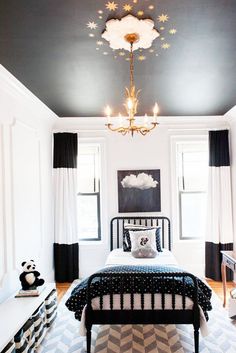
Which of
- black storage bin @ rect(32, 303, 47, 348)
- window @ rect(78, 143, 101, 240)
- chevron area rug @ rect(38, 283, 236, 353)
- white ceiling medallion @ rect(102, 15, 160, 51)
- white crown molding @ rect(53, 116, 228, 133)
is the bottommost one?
chevron area rug @ rect(38, 283, 236, 353)

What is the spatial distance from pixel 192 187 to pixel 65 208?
88.8 inches

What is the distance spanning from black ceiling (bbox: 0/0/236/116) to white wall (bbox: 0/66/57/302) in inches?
10.3

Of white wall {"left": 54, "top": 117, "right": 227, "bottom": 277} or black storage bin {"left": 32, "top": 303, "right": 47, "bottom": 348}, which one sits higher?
white wall {"left": 54, "top": 117, "right": 227, "bottom": 277}

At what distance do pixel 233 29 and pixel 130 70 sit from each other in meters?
1.01

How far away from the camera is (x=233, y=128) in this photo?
475cm

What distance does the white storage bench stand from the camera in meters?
2.32

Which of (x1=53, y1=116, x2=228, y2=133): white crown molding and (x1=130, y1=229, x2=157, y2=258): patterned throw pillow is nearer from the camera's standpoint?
(x1=130, y1=229, x2=157, y2=258): patterned throw pillow

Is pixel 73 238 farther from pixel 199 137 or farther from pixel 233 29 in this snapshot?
pixel 233 29

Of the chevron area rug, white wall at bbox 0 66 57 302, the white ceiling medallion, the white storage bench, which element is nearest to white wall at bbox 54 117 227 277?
white wall at bbox 0 66 57 302

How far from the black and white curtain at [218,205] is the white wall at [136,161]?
0.21 meters

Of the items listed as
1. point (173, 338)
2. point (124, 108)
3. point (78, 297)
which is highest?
point (124, 108)

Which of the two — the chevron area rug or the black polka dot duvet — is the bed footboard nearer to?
the black polka dot duvet

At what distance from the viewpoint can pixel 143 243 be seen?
14.1 feet

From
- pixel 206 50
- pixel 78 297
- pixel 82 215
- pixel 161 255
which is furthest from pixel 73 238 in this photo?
pixel 206 50
